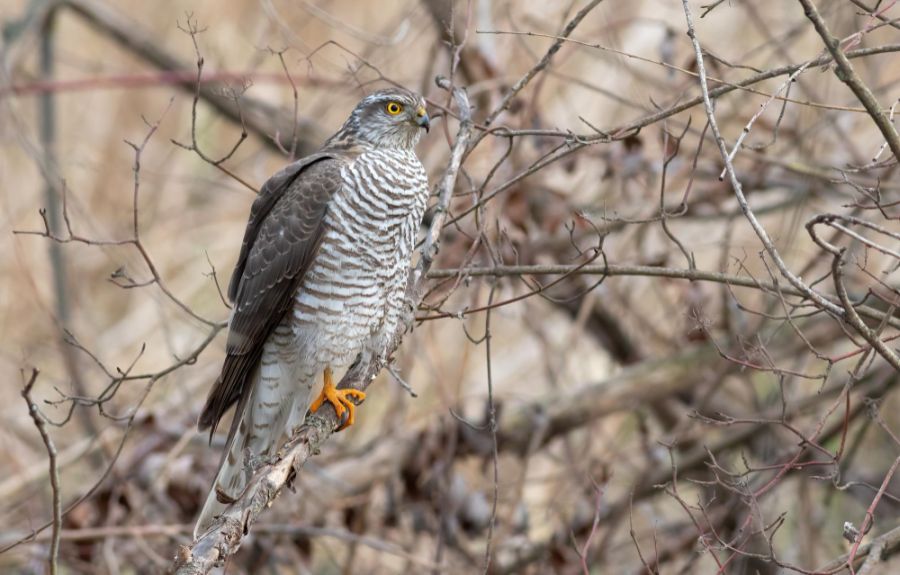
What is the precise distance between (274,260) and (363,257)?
1.12 feet

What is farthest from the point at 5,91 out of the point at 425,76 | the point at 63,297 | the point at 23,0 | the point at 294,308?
the point at 23,0

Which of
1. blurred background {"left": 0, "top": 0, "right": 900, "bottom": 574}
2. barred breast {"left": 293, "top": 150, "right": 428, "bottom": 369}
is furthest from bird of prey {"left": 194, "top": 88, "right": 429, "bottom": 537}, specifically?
blurred background {"left": 0, "top": 0, "right": 900, "bottom": 574}

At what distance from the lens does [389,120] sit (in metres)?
4.41

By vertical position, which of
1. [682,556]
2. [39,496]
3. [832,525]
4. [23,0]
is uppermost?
[23,0]

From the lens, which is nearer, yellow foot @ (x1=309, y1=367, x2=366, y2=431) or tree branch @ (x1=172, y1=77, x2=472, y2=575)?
tree branch @ (x1=172, y1=77, x2=472, y2=575)

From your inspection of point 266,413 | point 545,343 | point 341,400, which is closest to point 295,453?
point 341,400

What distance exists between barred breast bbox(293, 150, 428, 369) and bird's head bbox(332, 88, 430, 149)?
0.50ft

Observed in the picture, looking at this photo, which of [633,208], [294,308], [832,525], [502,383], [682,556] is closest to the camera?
[294,308]

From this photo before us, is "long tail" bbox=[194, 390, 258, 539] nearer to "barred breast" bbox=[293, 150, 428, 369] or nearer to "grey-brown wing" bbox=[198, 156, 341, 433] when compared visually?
"grey-brown wing" bbox=[198, 156, 341, 433]

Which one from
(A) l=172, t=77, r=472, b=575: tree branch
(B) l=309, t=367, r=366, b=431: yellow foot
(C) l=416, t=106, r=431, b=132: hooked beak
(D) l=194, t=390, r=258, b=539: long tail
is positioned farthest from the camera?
(C) l=416, t=106, r=431, b=132: hooked beak

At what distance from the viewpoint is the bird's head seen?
4379 mm

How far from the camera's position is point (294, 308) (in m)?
4.36

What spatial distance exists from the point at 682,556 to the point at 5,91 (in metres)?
4.27

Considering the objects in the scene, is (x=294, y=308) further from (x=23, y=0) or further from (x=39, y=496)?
(x=23, y=0)
